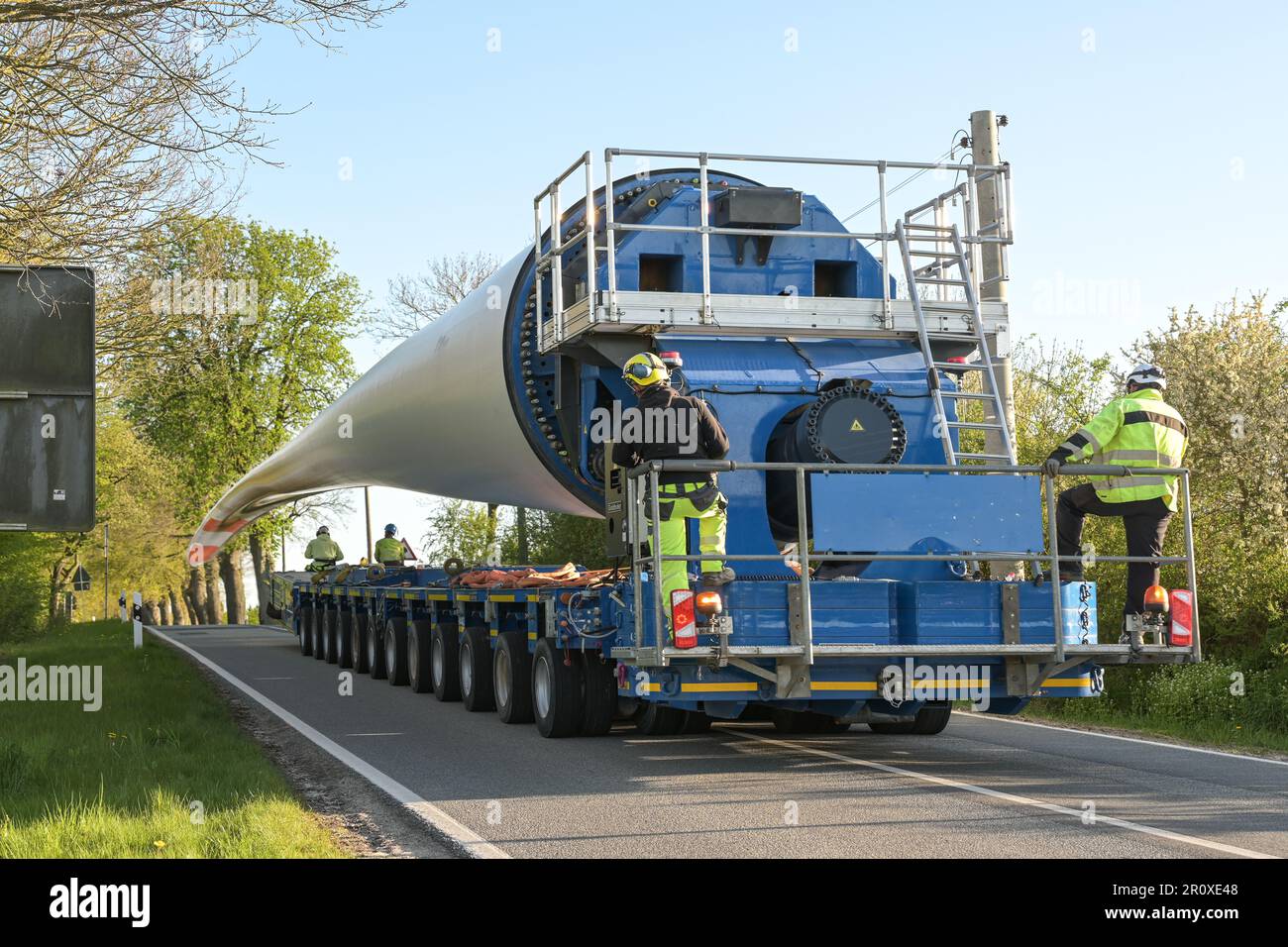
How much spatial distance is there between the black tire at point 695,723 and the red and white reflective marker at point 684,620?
3.56 m

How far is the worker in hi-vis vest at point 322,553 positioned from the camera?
24.8 m

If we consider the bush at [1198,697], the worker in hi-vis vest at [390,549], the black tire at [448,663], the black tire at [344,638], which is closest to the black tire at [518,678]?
the black tire at [448,663]

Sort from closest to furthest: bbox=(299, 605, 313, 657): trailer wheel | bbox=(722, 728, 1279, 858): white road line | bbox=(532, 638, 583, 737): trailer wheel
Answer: bbox=(722, 728, 1279, 858): white road line
bbox=(532, 638, 583, 737): trailer wheel
bbox=(299, 605, 313, 657): trailer wheel

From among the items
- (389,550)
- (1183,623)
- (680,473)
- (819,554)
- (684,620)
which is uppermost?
(680,473)

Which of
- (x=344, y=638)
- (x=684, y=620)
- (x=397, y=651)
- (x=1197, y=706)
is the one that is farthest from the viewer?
(x=344, y=638)

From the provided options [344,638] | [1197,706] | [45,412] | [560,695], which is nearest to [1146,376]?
[560,695]

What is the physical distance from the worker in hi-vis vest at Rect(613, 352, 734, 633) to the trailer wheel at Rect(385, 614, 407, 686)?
25.6 ft

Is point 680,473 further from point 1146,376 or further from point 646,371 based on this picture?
point 1146,376

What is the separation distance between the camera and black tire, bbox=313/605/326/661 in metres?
22.5

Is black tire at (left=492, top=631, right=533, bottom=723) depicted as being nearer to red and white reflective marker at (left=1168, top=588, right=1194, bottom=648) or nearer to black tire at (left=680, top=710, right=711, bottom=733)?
black tire at (left=680, top=710, right=711, bottom=733)

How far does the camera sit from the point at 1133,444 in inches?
386

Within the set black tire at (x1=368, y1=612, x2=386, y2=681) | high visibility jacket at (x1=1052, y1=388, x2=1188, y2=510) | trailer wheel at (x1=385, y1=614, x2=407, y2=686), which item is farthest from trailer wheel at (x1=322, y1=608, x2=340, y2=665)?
high visibility jacket at (x1=1052, y1=388, x2=1188, y2=510)

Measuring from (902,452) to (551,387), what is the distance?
3.36m

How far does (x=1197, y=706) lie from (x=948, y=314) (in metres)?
5.35
